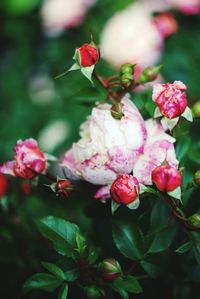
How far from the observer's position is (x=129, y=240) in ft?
2.04

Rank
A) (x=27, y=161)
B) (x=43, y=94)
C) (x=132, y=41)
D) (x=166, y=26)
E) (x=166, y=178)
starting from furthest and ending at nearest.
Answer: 1. (x=43, y=94)
2. (x=132, y=41)
3. (x=166, y=26)
4. (x=27, y=161)
5. (x=166, y=178)

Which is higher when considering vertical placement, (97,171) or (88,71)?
(88,71)

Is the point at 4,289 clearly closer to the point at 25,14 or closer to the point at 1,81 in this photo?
the point at 1,81

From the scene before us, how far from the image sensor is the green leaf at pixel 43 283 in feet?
1.91

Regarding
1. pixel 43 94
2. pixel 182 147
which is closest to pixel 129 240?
pixel 182 147

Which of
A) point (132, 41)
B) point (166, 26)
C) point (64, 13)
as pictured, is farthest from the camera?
point (64, 13)

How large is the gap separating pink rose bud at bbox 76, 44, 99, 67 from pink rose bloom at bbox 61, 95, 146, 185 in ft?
0.22

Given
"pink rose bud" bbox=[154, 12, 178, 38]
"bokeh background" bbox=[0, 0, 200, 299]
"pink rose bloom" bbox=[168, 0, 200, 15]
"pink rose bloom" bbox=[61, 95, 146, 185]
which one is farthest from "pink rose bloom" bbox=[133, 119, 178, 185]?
"pink rose bloom" bbox=[168, 0, 200, 15]

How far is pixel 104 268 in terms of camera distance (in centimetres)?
57

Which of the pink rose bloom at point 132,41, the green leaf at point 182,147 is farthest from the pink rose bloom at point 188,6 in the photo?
the green leaf at point 182,147

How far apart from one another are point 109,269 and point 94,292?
4cm

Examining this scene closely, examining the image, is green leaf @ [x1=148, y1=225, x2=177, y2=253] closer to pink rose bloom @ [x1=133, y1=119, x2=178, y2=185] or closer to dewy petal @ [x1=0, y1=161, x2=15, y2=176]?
pink rose bloom @ [x1=133, y1=119, x2=178, y2=185]

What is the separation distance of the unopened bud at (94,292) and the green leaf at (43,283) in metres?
0.04

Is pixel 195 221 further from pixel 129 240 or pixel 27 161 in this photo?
pixel 27 161
